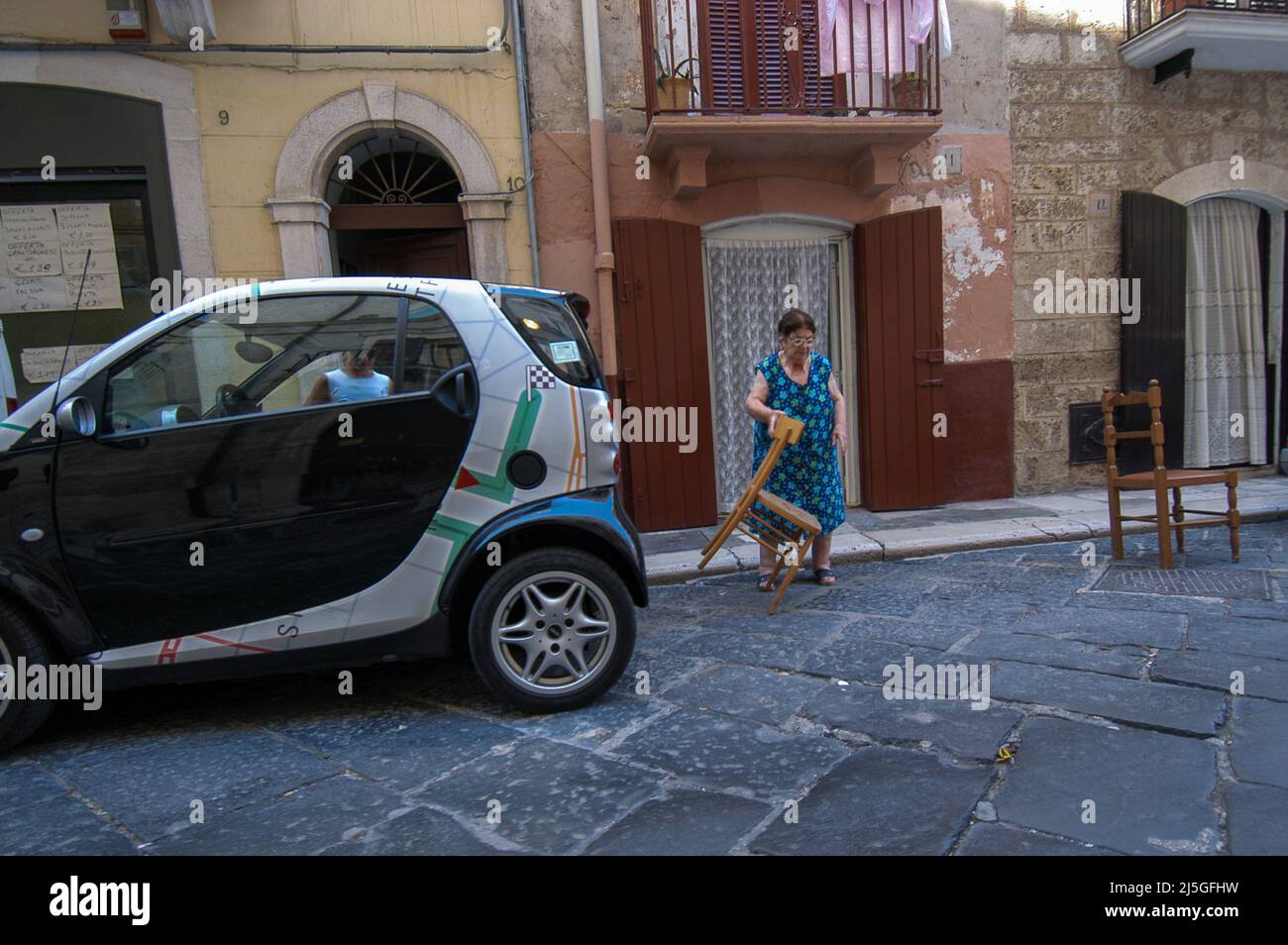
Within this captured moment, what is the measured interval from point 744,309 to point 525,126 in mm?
2507

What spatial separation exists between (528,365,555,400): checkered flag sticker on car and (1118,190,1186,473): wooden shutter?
6916mm

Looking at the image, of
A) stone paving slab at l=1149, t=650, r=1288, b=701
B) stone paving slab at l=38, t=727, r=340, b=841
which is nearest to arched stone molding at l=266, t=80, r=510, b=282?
stone paving slab at l=38, t=727, r=340, b=841

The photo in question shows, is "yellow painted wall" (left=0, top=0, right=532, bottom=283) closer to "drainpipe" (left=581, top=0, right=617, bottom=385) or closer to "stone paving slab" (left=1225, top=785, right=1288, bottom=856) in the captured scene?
"drainpipe" (left=581, top=0, right=617, bottom=385)

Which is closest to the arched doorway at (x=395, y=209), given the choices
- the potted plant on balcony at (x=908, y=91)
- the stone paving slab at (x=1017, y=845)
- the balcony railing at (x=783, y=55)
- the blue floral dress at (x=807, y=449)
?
the balcony railing at (x=783, y=55)

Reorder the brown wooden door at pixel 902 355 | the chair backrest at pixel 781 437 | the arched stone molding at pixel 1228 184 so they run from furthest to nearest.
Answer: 1. the arched stone molding at pixel 1228 184
2. the brown wooden door at pixel 902 355
3. the chair backrest at pixel 781 437

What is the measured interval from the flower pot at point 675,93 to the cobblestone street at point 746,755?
181 inches

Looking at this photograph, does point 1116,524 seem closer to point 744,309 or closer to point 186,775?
point 744,309

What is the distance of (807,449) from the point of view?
501cm

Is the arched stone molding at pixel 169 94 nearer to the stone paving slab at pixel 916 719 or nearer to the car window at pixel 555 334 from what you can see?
the car window at pixel 555 334

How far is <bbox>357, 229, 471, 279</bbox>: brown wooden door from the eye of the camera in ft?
22.6

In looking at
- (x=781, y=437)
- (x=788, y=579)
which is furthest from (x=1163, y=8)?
(x=788, y=579)

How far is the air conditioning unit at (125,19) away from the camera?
595cm

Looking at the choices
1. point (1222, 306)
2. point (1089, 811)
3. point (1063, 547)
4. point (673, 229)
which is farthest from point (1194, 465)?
point (1089, 811)
